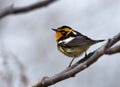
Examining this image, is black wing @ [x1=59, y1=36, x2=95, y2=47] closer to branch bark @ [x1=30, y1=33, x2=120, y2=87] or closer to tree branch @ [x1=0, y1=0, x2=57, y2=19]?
tree branch @ [x1=0, y1=0, x2=57, y2=19]

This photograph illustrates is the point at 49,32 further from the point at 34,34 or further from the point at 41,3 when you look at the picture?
the point at 41,3

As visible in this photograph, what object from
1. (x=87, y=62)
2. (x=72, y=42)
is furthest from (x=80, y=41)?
(x=87, y=62)

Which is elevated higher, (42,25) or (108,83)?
(42,25)

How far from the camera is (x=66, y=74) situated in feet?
6.93

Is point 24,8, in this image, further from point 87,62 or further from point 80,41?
point 87,62

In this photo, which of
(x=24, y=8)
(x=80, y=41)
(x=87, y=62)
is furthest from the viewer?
(x=80, y=41)

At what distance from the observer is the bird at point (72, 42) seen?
2.79 m

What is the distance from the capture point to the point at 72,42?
2.93 meters

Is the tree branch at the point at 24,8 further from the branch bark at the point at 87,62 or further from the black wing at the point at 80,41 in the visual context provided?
the branch bark at the point at 87,62

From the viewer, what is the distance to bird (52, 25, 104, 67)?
2.79 metres

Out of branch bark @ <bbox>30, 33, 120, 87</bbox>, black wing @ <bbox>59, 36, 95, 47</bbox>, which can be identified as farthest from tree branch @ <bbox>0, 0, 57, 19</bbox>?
branch bark @ <bbox>30, 33, 120, 87</bbox>

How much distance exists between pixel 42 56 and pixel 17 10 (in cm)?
368

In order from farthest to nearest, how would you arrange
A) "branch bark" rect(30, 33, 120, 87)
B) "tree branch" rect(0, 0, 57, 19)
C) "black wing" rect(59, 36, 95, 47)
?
"black wing" rect(59, 36, 95, 47)
"tree branch" rect(0, 0, 57, 19)
"branch bark" rect(30, 33, 120, 87)

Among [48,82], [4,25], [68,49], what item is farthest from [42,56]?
[48,82]
